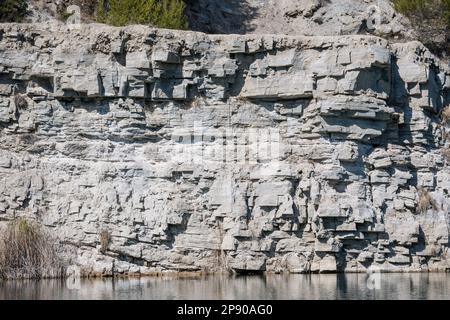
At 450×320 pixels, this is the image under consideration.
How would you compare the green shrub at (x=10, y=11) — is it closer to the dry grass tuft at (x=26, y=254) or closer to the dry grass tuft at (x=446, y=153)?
the dry grass tuft at (x=26, y=254)

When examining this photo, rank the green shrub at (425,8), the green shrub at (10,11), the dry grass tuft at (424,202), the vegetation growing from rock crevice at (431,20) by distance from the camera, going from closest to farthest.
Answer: the dry grass tuft at (424,202) → the green shrub at (10,11) → the vegetation growing from rock crevice at (431,20) → the green shrub at (425,8)

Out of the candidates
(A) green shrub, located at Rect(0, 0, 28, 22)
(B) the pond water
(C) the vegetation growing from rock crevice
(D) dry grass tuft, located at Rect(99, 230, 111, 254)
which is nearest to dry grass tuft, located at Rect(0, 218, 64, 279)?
(B) the pond water

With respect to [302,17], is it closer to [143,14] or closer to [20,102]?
[143,14]

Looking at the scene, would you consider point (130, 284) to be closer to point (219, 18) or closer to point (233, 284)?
point (233, 284)

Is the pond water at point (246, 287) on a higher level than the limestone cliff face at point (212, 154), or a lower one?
lower

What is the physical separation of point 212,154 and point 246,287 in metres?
5.20

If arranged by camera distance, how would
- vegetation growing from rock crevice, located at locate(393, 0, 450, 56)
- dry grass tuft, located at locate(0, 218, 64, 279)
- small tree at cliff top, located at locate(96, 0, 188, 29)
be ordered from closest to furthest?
dry grass tuft, located at locate(0, 218, 64, 279) < small tree at cliff top, located at locate(96, 0, 188, 29) < vegetation growing from rock crevice, located at locate(393, 0, 450, 56)

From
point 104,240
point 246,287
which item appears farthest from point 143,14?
point 246,287

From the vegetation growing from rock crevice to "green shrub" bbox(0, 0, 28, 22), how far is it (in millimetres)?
12642

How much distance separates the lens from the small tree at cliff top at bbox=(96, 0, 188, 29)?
3145 cm

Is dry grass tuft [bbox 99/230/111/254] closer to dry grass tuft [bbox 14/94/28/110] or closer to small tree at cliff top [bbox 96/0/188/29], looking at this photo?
dry grass tuft [bbox 14/94/28/110]

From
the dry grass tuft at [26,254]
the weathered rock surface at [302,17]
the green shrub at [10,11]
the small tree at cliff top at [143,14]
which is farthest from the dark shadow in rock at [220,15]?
the dry grass tuft at [26,254]

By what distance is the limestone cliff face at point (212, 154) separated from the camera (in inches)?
1071

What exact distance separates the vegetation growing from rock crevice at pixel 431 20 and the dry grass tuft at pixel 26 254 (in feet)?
48.3
